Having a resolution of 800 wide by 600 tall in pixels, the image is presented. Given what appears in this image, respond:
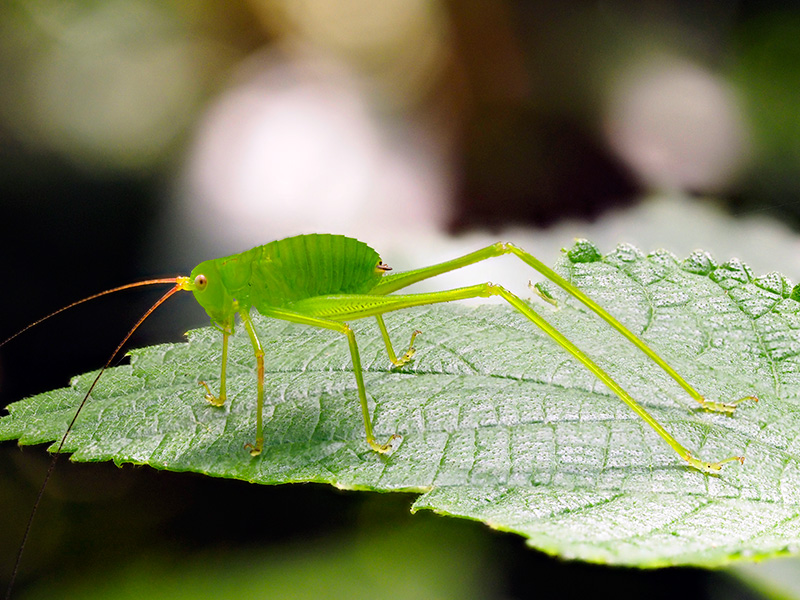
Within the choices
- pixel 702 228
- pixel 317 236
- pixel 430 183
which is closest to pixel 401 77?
pixel 430 183

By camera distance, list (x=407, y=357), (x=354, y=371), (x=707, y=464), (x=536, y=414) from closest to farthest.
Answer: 1. (x=707, y=464)
2. (x=536, y=414)
3. (x=354, y=371)
4. (x=407, y=357)

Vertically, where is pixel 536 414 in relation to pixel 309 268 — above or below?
below

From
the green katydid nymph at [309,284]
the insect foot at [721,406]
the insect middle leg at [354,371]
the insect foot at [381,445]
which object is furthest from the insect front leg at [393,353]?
the insect foot at [721,406]

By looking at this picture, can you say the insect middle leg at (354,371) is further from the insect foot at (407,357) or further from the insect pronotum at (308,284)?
the insect foot at (407,357)

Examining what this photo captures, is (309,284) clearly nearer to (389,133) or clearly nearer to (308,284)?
(308,284)

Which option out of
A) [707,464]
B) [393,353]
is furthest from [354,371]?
[707,464]

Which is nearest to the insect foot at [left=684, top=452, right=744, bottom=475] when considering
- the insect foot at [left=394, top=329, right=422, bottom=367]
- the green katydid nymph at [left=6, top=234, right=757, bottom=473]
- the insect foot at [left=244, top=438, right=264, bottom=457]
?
the green katydid nymph at [left=6, top=234, right=757, bottom=473]
